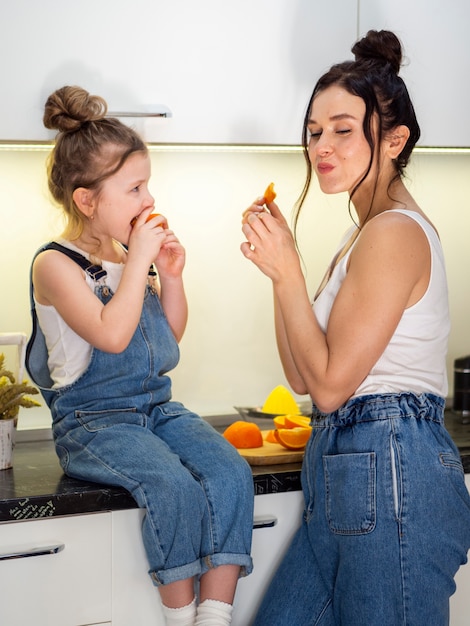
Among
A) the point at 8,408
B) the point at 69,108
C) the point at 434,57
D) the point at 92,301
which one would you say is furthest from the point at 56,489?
the point at 434,57

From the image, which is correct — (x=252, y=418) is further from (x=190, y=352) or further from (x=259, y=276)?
(x=259, y=276)

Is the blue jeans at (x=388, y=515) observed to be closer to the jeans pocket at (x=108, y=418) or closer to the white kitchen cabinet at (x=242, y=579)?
the white kitchen cabinet at (x=242, y=579)

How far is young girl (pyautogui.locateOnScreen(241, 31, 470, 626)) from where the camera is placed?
4.22 ft

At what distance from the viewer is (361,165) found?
4.64ft

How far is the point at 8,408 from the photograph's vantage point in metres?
1.56

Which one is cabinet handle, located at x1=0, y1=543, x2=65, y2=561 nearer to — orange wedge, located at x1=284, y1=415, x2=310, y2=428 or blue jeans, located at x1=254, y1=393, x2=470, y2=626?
blue jeans, located at x1=254, y1=393, x2=470, y2=626

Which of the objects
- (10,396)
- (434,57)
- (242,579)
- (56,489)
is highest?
(434,57)

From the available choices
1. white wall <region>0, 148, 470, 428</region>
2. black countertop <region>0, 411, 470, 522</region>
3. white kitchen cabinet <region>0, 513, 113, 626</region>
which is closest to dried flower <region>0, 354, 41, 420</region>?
black countertop <region>0, 411, 470, 522</region>

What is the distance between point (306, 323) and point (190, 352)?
75 cm

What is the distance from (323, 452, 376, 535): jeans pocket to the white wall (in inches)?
29.4

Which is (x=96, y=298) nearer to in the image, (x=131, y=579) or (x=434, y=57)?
(x=131, y=579)

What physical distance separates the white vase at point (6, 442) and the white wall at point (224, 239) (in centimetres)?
36

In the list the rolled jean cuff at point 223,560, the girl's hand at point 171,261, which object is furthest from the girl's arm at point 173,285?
the rolled jean cuff at point 223,560

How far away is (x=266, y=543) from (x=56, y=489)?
0.39 meters
